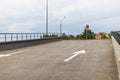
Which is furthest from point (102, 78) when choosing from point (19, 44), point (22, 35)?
point (22, 35)

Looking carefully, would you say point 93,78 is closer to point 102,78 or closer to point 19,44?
point 102,78

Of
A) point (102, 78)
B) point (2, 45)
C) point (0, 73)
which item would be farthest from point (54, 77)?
point (2, 45)

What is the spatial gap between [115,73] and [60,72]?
7.97 feet

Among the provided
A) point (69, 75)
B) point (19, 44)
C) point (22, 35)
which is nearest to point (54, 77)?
point (69, 75)

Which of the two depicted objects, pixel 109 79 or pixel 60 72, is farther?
pixel 60 72

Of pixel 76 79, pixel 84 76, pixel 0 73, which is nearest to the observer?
pixel 76 79

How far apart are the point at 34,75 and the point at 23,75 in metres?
0.47

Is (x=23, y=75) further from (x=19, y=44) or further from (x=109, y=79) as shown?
(x=19, y=44)

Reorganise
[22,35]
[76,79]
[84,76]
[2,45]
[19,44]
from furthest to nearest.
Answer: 1. [22,35]
2. [19,44]
3. [2,45]
4. [84,76]
5. [76,79]

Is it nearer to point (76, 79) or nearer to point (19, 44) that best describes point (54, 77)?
point (76, 79)

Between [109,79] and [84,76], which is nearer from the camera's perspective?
[109,79]

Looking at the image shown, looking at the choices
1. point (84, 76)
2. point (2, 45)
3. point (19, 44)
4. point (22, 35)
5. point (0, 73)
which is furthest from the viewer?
point (22, 35)

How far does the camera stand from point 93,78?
448 inches

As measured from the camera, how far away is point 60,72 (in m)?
12.9
